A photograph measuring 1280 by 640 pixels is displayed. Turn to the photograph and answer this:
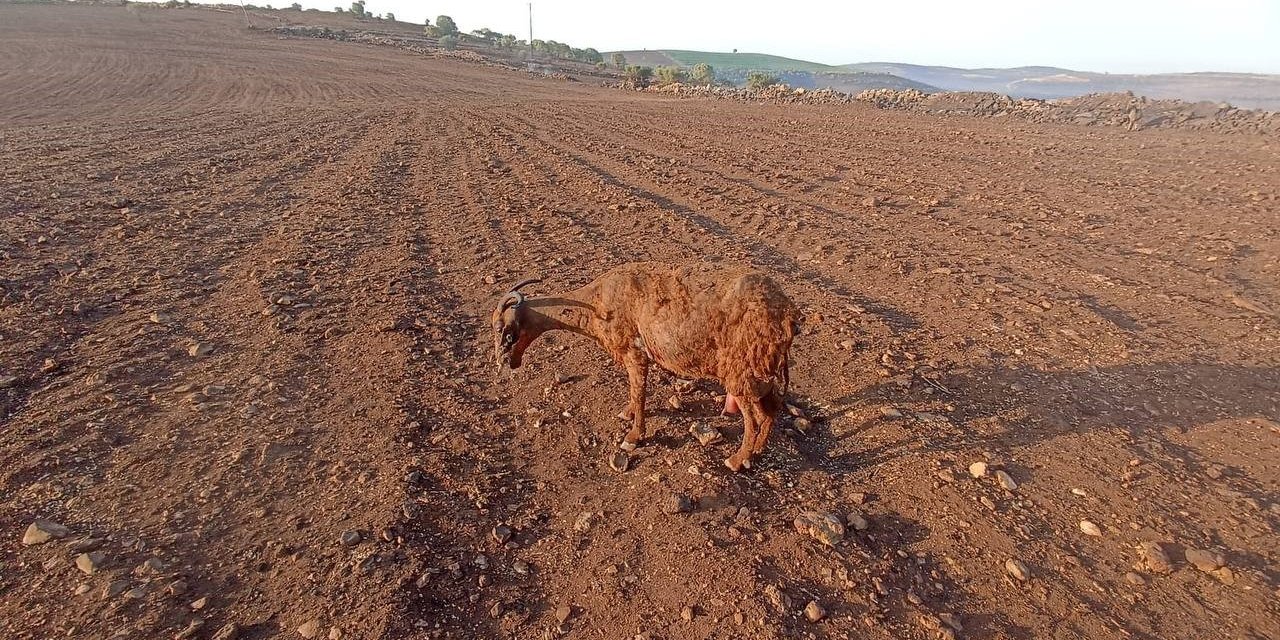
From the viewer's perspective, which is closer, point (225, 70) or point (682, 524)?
point (682, 524)

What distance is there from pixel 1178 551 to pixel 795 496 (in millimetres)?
2866

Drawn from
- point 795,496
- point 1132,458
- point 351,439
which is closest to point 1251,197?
point 1132,458

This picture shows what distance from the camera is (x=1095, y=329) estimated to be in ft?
25.7

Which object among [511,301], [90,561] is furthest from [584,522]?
[90,561]

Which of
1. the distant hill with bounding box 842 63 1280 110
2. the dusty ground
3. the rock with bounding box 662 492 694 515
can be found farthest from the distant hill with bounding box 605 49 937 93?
the rock with bounding box 662 492 694 515

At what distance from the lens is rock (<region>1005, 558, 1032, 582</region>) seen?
4254mm

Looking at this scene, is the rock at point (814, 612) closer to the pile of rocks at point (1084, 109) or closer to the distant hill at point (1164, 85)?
the pile of rocks at point (1084, 109)

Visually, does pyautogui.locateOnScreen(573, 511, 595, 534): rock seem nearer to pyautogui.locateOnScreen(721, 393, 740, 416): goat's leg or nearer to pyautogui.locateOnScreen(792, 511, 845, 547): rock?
pyautogui.locateOnScreen(792, 511, 845, 547): rock

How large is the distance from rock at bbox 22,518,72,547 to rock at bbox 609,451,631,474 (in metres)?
4.22

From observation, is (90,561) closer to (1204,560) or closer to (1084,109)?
(1204,560)

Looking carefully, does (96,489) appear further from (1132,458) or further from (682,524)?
(1132,458)

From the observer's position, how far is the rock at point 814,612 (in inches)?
155

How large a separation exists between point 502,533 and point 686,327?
232 cm

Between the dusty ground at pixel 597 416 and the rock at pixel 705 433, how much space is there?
0.15 metres
